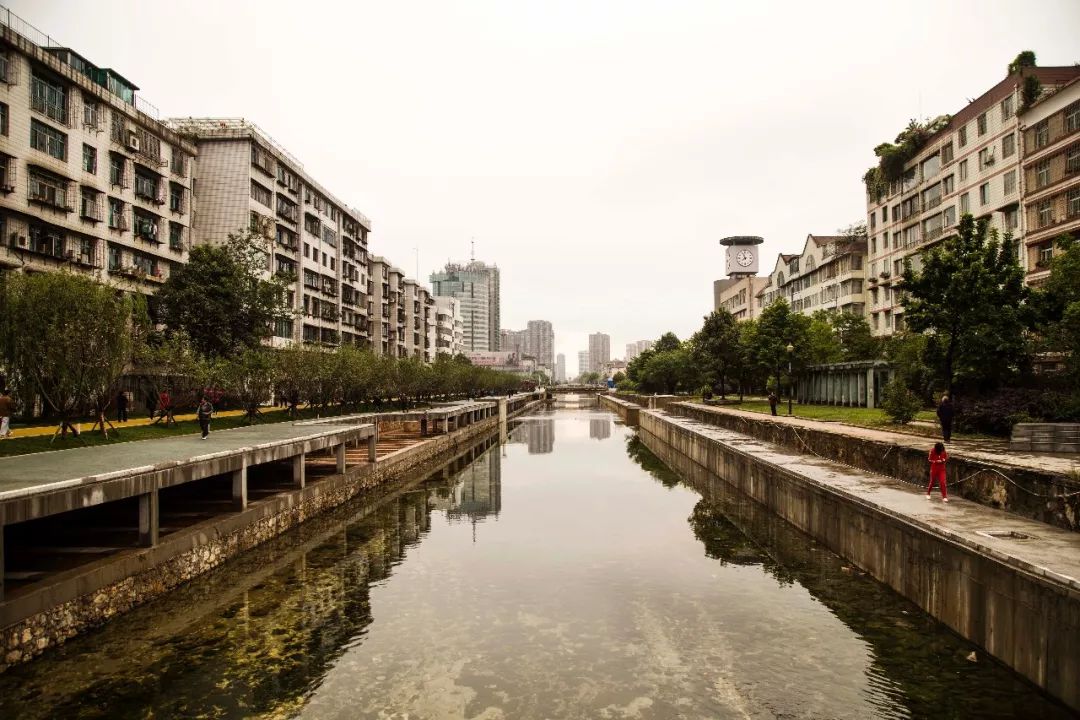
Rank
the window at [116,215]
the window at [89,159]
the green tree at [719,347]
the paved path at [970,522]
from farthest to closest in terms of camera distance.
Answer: the green tree at [719,347] → the window at [116,215] → the window at [89,159] → the paved path at [970,522]

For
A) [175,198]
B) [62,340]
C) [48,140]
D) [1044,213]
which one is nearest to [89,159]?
[48,140]

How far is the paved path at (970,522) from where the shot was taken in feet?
33.9

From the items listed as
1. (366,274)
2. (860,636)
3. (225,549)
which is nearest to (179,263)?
(366,274)

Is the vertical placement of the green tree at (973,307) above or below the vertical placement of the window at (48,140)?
below

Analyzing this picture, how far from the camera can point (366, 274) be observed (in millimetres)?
95188

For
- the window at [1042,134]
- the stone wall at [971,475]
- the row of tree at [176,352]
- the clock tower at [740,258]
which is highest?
the clock tower at [740,258]

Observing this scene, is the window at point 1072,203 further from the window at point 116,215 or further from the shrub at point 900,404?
the window at point 116,215

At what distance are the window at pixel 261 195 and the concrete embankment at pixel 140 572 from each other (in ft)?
145

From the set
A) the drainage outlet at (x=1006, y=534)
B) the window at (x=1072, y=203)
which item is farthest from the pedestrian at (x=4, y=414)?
the window at (x=1072, y=203)

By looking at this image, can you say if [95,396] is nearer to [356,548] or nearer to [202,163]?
[356,548]

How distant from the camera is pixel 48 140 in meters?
42.1

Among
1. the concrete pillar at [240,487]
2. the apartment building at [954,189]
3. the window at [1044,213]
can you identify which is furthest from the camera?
the apartment building at [954,189]

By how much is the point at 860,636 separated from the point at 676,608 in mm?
3945

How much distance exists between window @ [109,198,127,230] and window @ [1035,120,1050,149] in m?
66.1
